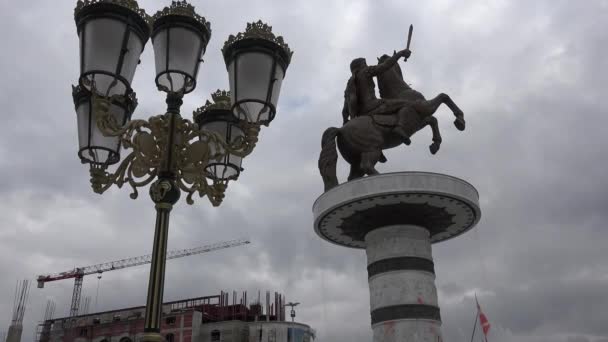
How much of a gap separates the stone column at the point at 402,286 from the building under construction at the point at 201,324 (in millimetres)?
45487

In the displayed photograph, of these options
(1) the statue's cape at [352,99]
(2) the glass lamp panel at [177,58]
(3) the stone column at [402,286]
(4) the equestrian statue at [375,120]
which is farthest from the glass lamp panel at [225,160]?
(1) the statue's cape at [352,99]

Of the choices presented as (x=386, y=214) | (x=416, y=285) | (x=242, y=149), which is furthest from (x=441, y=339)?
(x=242, y=149)

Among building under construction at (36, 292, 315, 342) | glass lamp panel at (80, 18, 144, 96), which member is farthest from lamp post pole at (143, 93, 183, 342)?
building under construction at (36, 292, 315, 342)

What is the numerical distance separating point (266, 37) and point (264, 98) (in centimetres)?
78

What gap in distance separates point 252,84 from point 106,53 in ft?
5.52

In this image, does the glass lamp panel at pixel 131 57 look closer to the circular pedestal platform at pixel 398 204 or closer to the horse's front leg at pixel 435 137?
the circular pedestal platform at pixel 398 204

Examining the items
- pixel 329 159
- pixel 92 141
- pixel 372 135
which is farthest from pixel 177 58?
pixel 372 135

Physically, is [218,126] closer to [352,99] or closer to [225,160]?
[225,160]

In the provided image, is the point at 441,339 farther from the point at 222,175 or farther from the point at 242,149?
the point at 242,149

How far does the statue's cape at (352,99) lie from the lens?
17.1 metres

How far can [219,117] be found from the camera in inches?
344

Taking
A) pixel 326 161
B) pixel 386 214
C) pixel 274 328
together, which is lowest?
pixel 386 214

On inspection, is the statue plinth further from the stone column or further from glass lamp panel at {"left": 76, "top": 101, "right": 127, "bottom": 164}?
glass lamp panel at {"left": 76, "top": 101, "right": 127, "bottom": 164}

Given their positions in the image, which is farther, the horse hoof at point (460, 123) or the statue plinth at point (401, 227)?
the horse hoof at point (460, 123)
